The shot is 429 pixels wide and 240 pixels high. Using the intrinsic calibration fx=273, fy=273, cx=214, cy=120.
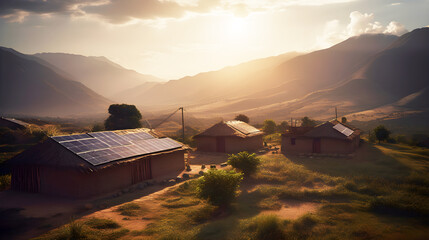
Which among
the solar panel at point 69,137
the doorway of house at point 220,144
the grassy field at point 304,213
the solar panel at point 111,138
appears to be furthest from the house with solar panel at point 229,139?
the solar panel at point 69,137

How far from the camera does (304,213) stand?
13.8 m

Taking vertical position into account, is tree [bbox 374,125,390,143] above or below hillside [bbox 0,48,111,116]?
below

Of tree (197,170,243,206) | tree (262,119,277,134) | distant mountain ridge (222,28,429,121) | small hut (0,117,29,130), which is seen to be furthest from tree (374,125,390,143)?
distant mountain ridge (222,28,429,121)

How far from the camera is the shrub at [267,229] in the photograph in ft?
36.1

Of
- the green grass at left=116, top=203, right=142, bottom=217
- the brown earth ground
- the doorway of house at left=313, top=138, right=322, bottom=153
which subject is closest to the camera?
the brown earth ground

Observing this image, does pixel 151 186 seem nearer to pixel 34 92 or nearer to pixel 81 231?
pixel 81 231

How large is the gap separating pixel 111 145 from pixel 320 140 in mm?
21589

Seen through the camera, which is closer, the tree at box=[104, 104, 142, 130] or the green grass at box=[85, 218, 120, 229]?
the green grass at box=[85, 218, 120, 229]

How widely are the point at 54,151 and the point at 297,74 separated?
17304 centimetres

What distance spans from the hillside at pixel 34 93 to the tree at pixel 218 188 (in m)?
157

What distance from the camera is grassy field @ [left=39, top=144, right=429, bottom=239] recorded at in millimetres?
11250

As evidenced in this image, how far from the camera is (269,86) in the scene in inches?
7077

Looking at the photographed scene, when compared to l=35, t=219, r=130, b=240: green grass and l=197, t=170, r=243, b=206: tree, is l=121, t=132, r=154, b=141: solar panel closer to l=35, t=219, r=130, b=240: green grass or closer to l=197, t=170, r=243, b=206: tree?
l=197, t=170, r=243, b=206: tree

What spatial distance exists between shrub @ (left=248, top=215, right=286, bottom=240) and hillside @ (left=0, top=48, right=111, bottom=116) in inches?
6356
